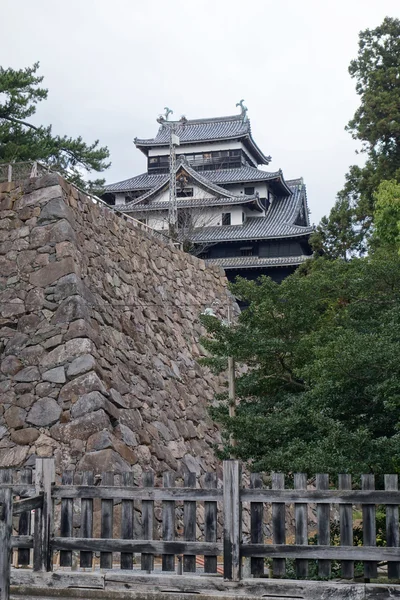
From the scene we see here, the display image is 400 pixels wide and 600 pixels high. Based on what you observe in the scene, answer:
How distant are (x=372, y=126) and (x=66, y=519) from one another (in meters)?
19.6

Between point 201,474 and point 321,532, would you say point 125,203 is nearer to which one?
point 201,474

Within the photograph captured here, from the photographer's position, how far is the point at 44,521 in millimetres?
6215

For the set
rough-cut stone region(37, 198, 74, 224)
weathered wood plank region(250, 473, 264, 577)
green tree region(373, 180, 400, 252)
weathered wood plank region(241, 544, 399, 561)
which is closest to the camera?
weathered wood plank region(241, 544, 399, 561)

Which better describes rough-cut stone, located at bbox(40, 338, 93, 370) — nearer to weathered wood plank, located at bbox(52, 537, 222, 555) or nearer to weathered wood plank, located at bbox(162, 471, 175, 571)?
weathered wood plank, located at bbox(52, 537, 222, 555)

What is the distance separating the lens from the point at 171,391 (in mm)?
13625

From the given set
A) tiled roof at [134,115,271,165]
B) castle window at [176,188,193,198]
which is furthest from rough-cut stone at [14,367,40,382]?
tiled roof at [134,115,271,165]

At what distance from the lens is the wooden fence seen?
18.4 ft

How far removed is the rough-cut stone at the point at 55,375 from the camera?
11133mm

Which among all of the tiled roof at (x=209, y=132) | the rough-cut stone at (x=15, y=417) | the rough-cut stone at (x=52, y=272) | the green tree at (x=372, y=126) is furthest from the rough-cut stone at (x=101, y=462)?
the tiled roof at (x=209, y=132)

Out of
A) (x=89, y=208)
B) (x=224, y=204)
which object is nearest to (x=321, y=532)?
(x=89, y=208)

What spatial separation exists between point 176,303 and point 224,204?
18384 mm

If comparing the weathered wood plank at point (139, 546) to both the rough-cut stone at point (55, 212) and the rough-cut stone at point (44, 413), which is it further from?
the rough-cut stone at point (55, 212)

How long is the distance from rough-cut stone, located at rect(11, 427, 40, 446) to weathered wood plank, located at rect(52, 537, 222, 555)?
4.64 meters

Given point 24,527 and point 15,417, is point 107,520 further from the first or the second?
point 15,417
